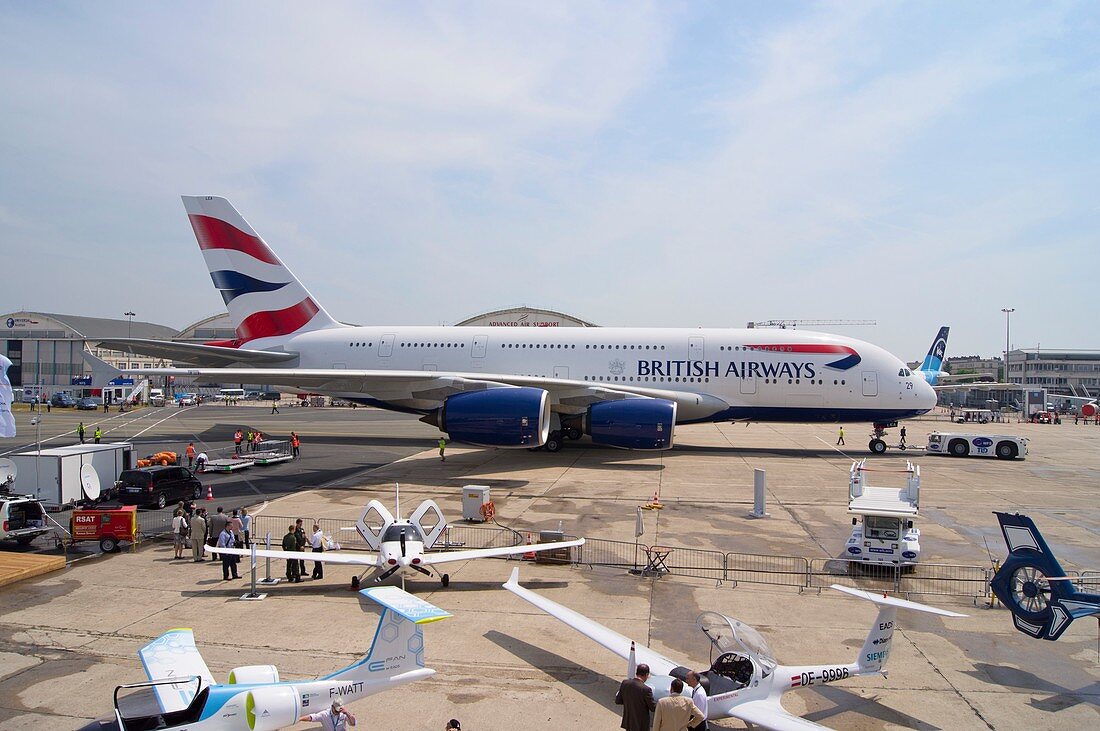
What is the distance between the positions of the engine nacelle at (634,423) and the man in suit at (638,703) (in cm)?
1687

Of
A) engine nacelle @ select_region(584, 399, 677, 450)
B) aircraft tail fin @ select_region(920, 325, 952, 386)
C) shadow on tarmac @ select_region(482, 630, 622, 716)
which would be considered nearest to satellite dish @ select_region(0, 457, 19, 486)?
shadow on tarmac @ select_region(482, 630, 622, 716)

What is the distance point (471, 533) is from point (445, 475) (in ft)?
25.5

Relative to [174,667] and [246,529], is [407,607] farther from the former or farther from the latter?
[246,529]

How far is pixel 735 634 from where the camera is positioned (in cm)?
722

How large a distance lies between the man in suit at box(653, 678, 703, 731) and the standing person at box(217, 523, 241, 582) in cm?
889

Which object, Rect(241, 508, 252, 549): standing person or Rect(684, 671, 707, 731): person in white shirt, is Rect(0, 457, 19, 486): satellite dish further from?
Rect(684, 671, 707, 731): person in white shirt

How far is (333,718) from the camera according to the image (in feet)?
21.2

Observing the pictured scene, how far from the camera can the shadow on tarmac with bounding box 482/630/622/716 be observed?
789 cm

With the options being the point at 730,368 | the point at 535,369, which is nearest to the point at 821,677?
the point at 730,368

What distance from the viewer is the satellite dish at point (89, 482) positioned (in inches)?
685

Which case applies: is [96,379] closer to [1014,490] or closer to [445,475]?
[445,475]

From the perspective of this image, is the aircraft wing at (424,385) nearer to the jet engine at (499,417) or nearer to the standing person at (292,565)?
the jet engine at (499,417)

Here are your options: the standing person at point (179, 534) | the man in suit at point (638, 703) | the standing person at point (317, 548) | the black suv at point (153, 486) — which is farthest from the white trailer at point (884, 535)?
the black suv at point (153, 486)

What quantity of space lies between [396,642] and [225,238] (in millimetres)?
26955
